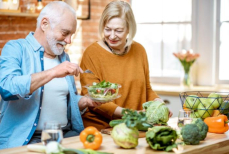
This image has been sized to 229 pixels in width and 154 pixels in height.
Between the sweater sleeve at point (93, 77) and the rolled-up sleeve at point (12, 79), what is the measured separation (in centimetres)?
53

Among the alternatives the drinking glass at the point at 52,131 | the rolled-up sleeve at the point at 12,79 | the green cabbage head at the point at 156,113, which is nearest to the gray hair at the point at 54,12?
the rolled-up sleeve at the point at 12,79

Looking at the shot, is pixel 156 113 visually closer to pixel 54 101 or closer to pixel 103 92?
pixel 103 92

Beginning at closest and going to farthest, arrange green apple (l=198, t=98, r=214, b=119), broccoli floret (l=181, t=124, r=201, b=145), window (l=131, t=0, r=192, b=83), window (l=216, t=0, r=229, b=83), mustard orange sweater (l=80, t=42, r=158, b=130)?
broccoli floret (l=181, t=124, r=201, b=145) < green apple (l=198, t=98, r=214, b=119) < mustard orange sweater (l=80, t=42, r=158, b=130) < window (l=216, t=0, r=229, b=83) < window (l=131, t=0, r=192, b=83)

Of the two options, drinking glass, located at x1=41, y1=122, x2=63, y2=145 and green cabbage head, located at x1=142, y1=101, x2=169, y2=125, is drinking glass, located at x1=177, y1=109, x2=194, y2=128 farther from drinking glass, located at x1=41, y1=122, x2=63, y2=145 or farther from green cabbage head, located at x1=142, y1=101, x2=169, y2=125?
drinking glass, located at x1=41, y1=122, x2=63, y2=145

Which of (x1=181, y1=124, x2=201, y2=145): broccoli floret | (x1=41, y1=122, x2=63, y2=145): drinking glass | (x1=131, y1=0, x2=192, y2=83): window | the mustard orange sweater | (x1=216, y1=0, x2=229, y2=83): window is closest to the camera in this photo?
(x1=41, y1=122, x2=63, y2=145): drinking glass

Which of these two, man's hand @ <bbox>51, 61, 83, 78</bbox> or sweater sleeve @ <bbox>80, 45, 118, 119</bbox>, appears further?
sweater sleeve @ <bbox>80, 45, 118, 119</bbox>

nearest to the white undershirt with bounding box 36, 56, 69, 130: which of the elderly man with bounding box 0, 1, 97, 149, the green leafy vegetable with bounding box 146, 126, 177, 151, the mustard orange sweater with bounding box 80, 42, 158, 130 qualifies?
the elderly man with bounding box 0, 1, 97, 149

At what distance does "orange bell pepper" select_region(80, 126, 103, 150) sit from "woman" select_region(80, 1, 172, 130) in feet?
2.63

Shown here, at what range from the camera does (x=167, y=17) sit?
16.0ft

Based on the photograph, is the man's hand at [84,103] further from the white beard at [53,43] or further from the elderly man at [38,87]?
the white beard at [53,43]

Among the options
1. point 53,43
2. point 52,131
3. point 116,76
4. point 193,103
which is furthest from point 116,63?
point 52,131

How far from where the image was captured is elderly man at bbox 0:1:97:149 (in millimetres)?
2396

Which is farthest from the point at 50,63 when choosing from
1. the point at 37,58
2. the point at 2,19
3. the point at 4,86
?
the point at 2,19

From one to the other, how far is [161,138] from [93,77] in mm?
1014
